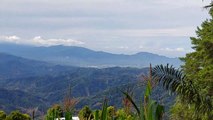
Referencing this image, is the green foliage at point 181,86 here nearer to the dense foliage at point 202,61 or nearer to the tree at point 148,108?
the tree at point 148,108

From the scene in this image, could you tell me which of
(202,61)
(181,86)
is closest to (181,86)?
(181,86)

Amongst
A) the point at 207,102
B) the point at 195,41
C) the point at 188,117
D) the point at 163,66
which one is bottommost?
the point at 188,117

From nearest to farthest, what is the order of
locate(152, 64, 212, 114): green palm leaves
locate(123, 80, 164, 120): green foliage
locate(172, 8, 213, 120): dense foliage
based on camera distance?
locate(123, 80, 164, 120): green foliage < locate(152, 64, 212, 114): green palm leaves < locate(172, 8, 213, 120): dense foliage

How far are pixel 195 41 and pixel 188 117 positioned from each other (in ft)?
21.4

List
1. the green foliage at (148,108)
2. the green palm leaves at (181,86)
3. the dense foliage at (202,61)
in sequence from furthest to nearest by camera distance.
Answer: the dense foliage at (202,61)
the green palm leaves at (181,86)
the green foliage at (148,108)

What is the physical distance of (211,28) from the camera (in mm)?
32406

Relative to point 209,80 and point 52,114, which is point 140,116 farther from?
point 209,80

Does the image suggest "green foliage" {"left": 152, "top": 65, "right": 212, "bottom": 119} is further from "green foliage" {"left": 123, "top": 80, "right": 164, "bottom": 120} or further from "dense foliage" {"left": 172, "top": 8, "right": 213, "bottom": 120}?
"dense foliage" {"left": 172, "top": 8, "right": 213, "bottom": 120}

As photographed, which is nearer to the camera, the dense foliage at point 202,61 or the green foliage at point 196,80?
the green foliage at point 196,80

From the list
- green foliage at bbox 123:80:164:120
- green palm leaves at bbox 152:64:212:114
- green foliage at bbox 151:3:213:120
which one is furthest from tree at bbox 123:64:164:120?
green palm leaves at bbox 152:64:212:114

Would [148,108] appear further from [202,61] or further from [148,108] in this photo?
[202,61]

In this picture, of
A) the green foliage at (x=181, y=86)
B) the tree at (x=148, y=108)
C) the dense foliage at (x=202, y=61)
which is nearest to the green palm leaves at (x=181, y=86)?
the green foliage at (x=181, y=86)

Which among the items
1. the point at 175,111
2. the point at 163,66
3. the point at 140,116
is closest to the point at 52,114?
the point at 140,116

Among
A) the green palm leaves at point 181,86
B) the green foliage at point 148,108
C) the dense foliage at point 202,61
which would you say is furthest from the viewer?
the dense foliage at point 202,61
